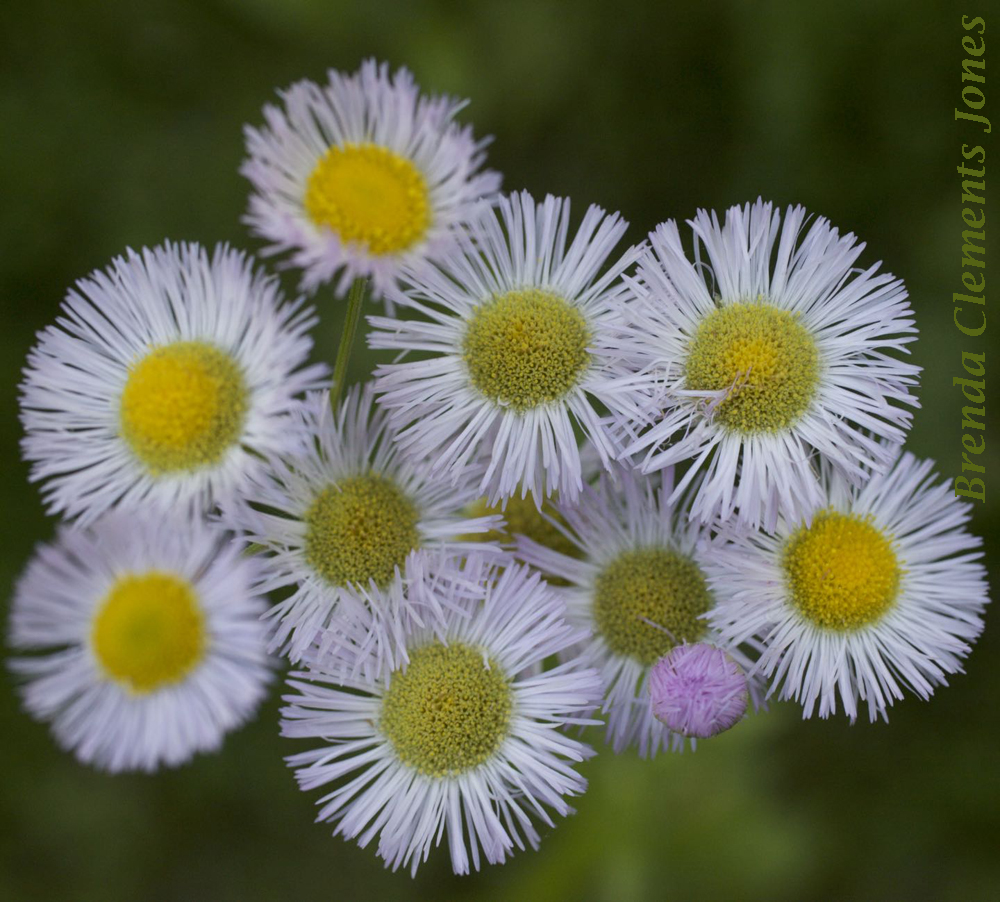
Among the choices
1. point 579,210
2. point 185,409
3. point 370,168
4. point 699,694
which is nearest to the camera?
point 699,694

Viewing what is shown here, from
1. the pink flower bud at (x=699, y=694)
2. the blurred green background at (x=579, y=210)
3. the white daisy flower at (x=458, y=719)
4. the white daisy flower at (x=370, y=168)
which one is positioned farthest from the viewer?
the blurred green background at (x=579, y=210)

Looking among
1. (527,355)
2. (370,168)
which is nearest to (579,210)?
(370,168)

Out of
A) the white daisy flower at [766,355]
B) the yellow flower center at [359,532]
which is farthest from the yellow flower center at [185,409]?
the white daisy flower at [766,355]

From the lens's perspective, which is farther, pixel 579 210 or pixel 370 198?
pixel 579 210

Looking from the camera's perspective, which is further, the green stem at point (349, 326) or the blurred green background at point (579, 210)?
the blurred green background at point (579, 210)

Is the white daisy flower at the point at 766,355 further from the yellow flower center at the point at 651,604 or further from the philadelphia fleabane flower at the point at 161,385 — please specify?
the philadelphia fleabane flower at the point at 161,385

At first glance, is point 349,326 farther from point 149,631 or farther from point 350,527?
point 149,631

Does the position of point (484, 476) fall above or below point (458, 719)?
above
